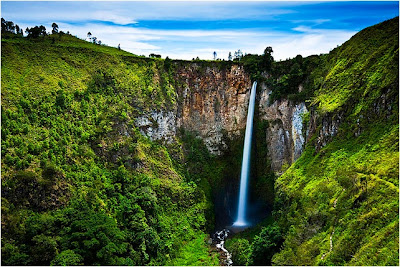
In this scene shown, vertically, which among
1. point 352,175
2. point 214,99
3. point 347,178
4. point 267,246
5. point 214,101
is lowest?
point 267,246

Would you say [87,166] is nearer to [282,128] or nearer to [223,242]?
[223,242]

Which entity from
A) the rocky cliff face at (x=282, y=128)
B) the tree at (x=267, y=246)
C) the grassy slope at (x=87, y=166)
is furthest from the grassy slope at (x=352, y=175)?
the grassy slope at (x=87, y=166)

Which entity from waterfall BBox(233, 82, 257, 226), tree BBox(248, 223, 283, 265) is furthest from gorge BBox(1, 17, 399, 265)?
waterfall BBox(233, 82, 257, 226)

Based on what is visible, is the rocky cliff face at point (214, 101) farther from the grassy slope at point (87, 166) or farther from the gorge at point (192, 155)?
the grassy slope at point (87, 166)

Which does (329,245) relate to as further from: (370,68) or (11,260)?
(11,260)

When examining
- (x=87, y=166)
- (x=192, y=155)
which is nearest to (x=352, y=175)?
(x=87, y=166)

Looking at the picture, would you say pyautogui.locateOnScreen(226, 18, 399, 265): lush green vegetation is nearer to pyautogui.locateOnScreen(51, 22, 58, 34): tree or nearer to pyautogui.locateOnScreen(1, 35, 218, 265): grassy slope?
pyautogui.locateOnScreen(1, 35, 218, 265): grassy slope

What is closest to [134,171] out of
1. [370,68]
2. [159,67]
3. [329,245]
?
[159,67]
